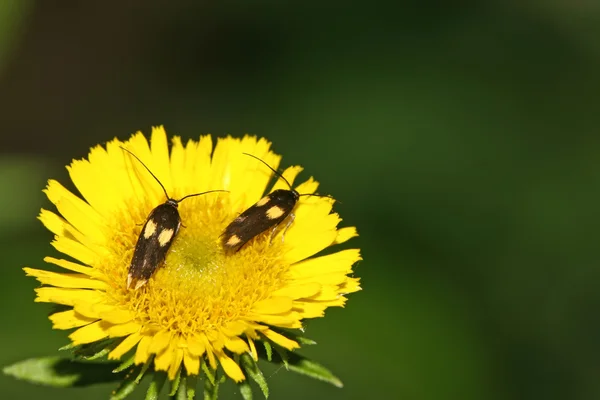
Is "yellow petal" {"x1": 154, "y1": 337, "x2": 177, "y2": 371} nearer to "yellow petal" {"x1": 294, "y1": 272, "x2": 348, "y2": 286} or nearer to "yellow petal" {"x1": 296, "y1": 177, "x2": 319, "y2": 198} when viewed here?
"yellow petal" {"x1": 294, "y1": 272, "x2": 348, "y2": 286}

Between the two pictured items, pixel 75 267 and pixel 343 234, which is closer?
pixel 75 267

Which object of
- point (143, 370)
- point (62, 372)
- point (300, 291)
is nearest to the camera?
point (143, 370)

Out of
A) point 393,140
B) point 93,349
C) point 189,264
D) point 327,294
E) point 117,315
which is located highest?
point 393,140

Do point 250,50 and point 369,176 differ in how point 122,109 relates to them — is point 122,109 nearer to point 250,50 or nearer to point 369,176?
point 250,50

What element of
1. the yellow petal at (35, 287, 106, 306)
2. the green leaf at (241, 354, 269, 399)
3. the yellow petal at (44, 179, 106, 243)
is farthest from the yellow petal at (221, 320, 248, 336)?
the yellow petal at (44, 179, 106, 243)

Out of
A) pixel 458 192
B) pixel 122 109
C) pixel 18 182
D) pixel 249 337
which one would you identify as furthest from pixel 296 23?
pixel 249 337

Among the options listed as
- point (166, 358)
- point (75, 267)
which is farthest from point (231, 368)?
point (75, 267)

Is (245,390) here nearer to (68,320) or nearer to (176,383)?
(176,383)
